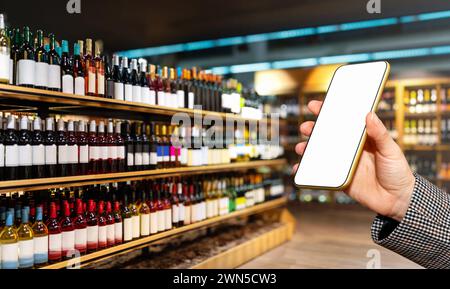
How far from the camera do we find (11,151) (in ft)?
7.45

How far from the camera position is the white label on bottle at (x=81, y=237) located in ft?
8.70

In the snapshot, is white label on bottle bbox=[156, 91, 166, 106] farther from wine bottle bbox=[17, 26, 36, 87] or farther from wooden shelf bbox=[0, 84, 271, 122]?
wine bottle bbox=[17, 26, 36, 87]

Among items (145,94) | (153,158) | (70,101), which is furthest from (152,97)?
(70,101)

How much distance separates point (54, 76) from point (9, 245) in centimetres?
98

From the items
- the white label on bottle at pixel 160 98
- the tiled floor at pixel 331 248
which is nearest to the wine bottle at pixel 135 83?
the white label on bottle at pixel 160 98

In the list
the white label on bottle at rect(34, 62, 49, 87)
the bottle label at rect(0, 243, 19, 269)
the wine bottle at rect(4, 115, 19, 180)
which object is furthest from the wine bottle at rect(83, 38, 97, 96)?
the bottle label at rect(0, 243, 19, 269)

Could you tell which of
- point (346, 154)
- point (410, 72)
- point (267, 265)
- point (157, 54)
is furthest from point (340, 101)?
point (157, 54)

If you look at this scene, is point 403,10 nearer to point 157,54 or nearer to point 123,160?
point 123,160

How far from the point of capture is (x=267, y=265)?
4.28 meters

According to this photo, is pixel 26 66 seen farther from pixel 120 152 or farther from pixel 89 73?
pixel 120 152

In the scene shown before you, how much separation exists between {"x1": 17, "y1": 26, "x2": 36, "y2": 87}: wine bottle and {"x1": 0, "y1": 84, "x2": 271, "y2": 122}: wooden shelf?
2.1 inches

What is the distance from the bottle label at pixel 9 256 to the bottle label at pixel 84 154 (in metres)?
0.67

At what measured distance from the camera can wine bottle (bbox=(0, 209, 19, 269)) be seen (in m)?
2.23
